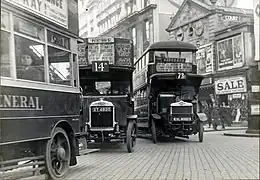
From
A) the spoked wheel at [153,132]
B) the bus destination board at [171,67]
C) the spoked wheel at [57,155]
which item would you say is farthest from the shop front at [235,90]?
the spoked wheel at [153,132]

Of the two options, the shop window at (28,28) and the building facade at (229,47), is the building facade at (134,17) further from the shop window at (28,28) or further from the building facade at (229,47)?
the shop window at (28,28)

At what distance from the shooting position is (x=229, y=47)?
100 inches

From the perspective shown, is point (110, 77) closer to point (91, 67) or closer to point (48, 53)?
point (91, 67)

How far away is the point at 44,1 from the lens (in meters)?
4.43

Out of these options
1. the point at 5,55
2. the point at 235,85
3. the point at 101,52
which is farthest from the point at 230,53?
the point at 101,52

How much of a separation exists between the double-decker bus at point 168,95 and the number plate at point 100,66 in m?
1.22

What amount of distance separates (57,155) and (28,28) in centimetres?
160

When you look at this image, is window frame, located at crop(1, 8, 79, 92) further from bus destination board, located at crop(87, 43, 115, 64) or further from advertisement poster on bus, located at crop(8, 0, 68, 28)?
bus destination board, located at crop(87, 43, 115, 64)

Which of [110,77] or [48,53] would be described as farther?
[110,77]

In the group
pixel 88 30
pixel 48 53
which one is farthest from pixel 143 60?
pixel 48 53

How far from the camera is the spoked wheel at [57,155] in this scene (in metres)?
4.69

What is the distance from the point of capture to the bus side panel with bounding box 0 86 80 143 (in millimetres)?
3703

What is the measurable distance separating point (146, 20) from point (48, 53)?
1.18 metres

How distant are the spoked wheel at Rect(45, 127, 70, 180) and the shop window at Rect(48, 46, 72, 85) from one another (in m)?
0.61
